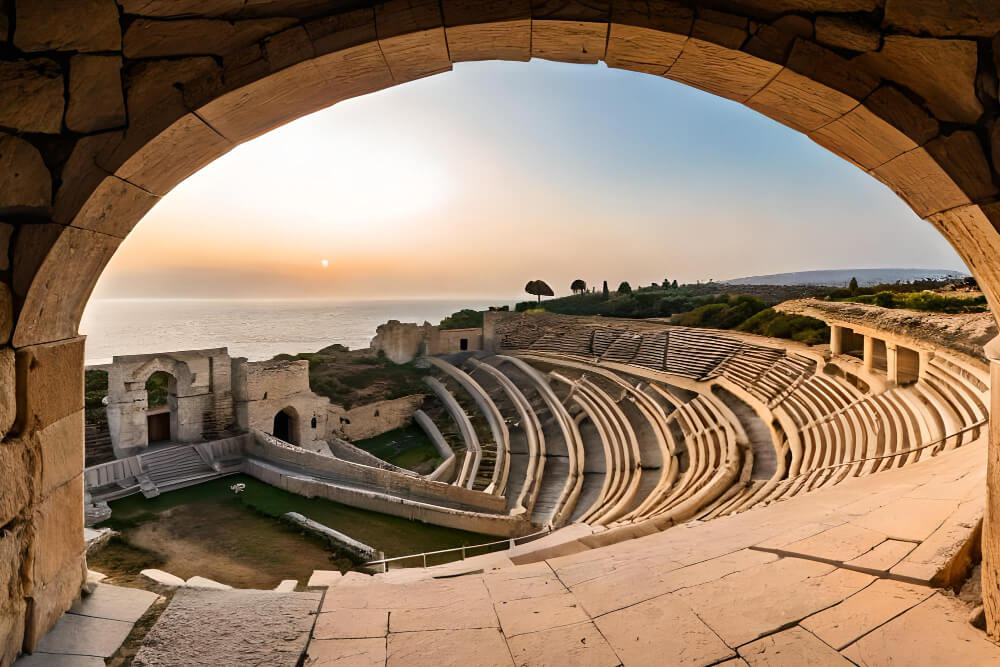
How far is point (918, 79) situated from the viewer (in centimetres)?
192

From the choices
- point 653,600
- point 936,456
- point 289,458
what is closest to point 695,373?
point 936,456

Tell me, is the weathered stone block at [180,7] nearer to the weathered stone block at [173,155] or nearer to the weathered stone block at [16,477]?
the weathered stone block at [173,155]

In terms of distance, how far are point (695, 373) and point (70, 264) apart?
20632 mm

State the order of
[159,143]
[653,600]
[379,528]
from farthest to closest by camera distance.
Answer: [379,528] < [653,600] < [159,143]

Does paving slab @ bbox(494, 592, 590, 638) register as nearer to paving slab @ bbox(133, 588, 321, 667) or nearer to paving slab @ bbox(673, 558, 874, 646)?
paving slab @ bbox(673, 558, 874, 646)

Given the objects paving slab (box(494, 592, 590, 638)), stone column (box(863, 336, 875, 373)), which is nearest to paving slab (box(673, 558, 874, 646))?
paving slab (box(494, 592, 590, 638))

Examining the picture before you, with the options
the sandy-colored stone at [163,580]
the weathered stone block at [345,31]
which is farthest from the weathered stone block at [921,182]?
the sandy-colored stone at [163,580]

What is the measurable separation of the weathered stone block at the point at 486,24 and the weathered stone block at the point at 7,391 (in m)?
2.39

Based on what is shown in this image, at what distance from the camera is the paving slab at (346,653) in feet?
6.55

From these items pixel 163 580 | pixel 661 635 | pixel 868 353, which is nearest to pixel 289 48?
pixel 661 635

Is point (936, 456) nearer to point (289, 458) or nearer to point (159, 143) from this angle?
point (159, 143)

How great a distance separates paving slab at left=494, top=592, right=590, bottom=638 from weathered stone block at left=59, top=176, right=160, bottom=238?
275 cm

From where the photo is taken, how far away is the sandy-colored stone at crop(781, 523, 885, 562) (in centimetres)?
297

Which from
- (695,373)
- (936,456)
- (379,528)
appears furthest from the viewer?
(695,373)
